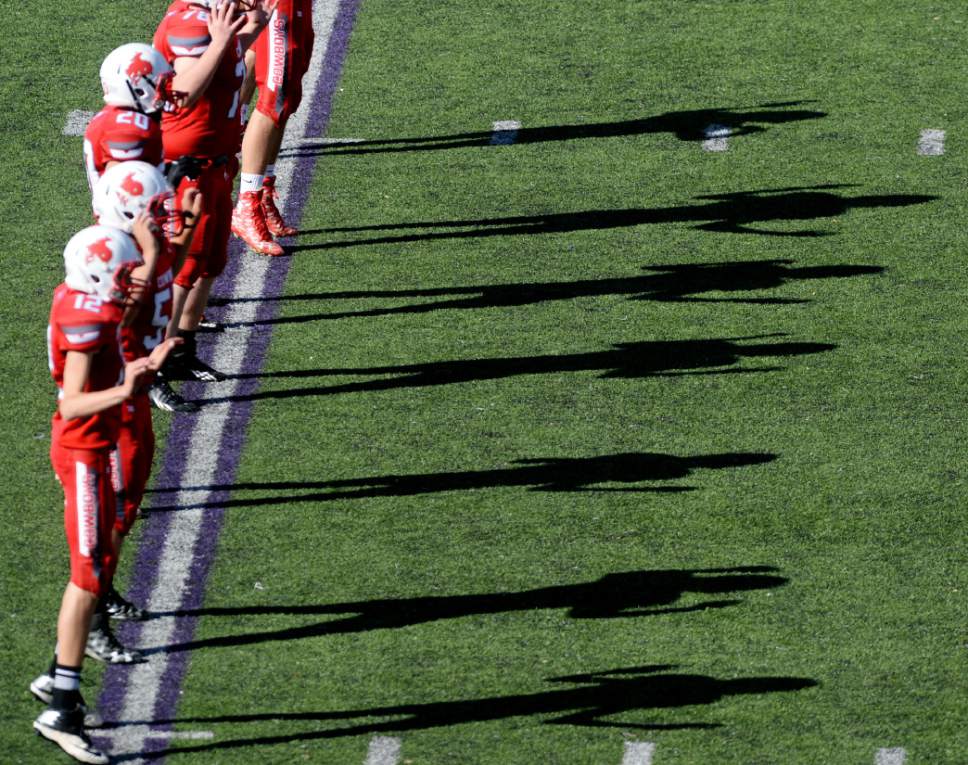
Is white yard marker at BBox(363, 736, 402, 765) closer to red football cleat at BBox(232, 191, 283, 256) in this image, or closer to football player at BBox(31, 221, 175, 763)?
football player at BBox(31, 221, 175, 763)

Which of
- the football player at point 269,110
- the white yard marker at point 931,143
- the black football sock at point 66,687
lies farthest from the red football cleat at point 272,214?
the black football sock at point 66,687

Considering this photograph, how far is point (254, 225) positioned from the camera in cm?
1091

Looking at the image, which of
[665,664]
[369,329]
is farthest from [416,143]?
[665,664]

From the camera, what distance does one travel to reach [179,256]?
829 centimetres

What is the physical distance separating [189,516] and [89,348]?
1847 millimetres

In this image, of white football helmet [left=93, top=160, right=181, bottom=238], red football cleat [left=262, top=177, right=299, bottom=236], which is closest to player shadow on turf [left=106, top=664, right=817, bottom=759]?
white football helmet [left=93, top=160, right=181, bottom=238]

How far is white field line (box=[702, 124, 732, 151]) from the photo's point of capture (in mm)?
12055

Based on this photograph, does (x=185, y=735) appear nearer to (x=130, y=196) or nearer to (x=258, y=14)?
(x=130, y=196)

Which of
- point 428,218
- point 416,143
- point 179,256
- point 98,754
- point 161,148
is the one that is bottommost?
point 98,754

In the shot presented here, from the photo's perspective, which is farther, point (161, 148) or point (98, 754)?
point (161, 148)

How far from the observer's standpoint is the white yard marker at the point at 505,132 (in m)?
12.1

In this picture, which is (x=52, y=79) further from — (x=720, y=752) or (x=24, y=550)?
(x=720, y=752)

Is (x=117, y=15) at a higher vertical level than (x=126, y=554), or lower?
higher

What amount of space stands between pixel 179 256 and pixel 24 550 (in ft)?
4.60
